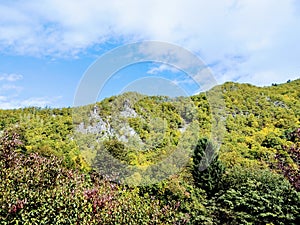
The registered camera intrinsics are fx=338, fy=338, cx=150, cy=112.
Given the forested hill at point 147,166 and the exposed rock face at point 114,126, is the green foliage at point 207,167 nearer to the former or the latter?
the forested hill at point 147,166

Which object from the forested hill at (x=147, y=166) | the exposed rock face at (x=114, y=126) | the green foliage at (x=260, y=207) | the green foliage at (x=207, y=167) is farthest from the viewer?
the green foliage at (x=207, y=167)

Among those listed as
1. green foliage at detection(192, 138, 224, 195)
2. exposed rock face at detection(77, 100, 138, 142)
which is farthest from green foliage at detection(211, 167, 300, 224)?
exposed rock face at detection(77, 100, 138, 142)

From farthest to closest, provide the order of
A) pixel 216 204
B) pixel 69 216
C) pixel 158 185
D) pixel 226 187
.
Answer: pixel 226 187 → pixel 158 185 → pixel 216 204 → pixel 69 216

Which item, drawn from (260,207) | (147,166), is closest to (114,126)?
(147,166)

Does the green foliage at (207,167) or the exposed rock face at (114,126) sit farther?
the green foliage at (207,167)

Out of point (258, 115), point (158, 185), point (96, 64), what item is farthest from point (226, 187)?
point (258, 115)

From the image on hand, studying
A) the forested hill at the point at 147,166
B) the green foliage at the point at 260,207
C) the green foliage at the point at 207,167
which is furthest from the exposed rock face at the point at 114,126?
the green foliage at the point at 260,207

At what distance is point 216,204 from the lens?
10523 millimetres

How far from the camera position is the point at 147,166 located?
13.6 meters

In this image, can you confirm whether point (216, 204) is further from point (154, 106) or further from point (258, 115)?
point (258, 115)

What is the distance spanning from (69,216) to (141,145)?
8830 mm

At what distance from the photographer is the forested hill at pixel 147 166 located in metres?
5.75

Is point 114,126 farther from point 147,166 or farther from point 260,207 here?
point 260,207

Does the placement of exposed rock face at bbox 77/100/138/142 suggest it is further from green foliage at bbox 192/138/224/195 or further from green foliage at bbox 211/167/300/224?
green foliage at bbox 211/167/300/224
